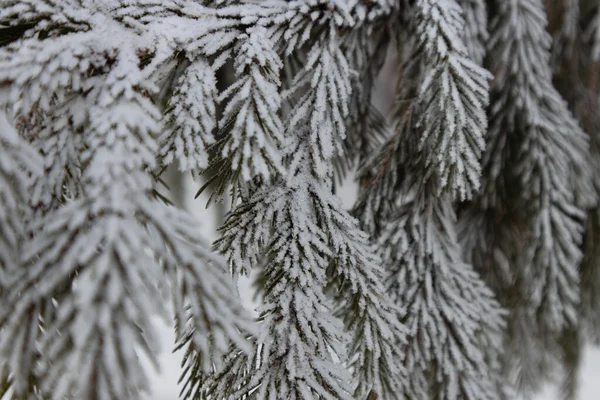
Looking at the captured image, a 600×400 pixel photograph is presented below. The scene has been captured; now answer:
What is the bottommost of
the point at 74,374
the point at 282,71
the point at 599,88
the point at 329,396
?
the point at 329,396

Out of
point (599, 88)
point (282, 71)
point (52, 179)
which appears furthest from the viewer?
point (599, 88)

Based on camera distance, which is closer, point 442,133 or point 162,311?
point 162,311

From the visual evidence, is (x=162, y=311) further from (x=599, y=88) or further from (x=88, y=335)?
(x=599, y=88)

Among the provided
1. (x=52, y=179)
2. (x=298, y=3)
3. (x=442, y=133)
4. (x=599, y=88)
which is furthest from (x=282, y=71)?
(x=599, y=88)

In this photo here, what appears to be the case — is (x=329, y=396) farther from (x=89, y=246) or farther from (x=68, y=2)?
(x=68, y=2)

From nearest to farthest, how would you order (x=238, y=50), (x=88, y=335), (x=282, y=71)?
(x=88, y=335), (x=238, y=50), (x=282, y=71)

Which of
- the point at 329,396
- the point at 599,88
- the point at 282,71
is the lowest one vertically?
the point at 329,396

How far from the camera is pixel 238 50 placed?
2.49 feet

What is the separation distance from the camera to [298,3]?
78cm

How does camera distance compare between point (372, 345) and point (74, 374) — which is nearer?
point (74, 374)

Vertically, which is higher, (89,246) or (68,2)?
(68,2)

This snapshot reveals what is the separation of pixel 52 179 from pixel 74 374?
0.25 meters

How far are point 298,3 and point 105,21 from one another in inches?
12.1

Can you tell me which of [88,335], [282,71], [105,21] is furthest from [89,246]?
[282,71]
